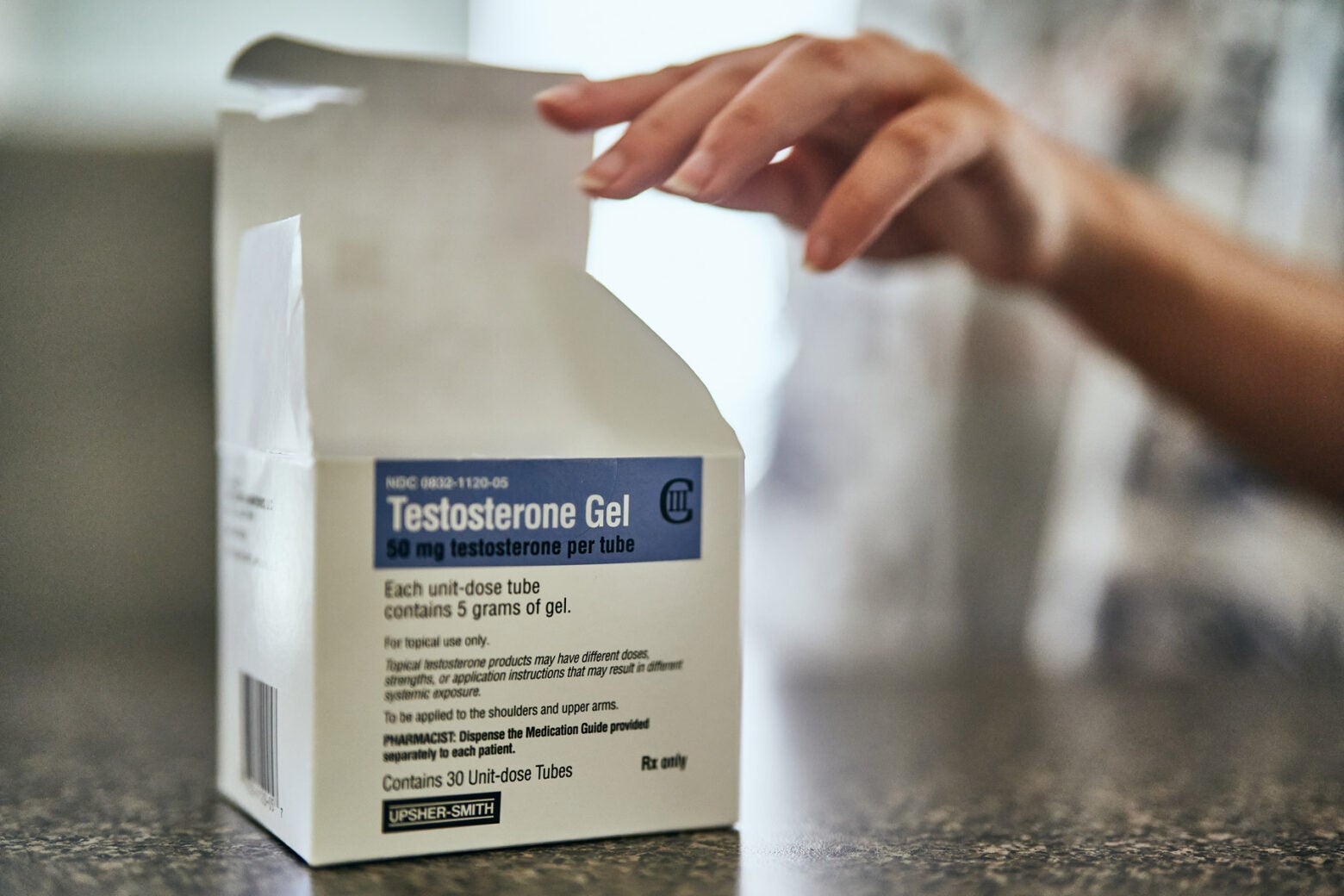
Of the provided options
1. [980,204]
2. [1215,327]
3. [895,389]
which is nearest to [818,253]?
[980,204]

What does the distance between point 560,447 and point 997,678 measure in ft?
1.94

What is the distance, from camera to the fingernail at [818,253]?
44 centimetres

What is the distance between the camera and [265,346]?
1.32 feet

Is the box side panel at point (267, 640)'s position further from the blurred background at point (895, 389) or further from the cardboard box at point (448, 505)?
the blurred background at point (895, 389)

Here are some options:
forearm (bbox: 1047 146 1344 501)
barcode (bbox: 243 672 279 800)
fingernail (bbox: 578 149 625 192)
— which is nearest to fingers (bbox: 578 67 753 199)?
fingernail (bbox: 578 149 625 192)

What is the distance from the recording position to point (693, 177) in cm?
43

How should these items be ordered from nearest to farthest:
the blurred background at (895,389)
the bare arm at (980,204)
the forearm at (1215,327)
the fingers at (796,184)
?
the bare arm at (980,204), the fingers at (796,184), the forearm at (1215,327), the blurred background at (895,389)

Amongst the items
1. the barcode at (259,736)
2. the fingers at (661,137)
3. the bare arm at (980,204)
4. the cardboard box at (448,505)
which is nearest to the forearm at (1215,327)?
the bare arm at (980,204)

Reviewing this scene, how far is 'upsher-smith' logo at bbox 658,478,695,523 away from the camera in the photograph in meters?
0.40

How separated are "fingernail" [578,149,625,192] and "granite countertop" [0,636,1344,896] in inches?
9.8

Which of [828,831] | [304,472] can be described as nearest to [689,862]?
Answer: [828,831]

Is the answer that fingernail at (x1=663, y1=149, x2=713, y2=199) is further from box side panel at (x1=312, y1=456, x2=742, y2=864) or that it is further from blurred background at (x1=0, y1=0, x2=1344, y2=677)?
blurred background at (x1=0, y1=0, x2=1344, y2=677)

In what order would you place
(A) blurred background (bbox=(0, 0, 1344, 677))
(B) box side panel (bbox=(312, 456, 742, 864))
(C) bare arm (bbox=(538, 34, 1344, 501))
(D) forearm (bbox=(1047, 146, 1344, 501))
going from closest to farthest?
(B) box side panel (bbox=(312, 456, 742, 864)) < (C) bare arm (bbox=(538, 34, 1344, 501)) < (D) forearm (bbox=(1047, 146, 1344, 501)) < (A) blurred background (bbox=(0, 0, 1344, 677))

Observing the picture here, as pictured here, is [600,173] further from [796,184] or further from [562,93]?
[796,184]
